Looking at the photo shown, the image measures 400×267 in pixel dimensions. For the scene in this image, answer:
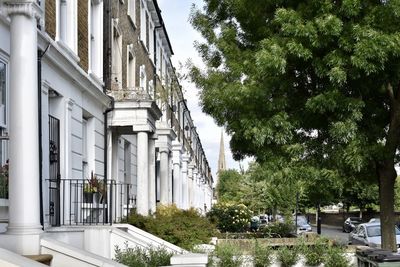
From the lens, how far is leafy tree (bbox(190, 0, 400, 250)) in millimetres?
12695

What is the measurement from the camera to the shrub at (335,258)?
15.4 m

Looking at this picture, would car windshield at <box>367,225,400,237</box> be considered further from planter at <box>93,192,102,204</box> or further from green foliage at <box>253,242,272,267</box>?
planter at <box>93,192,102,204</box>

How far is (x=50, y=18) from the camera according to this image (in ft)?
42.2

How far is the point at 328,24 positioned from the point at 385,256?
4.83 meters

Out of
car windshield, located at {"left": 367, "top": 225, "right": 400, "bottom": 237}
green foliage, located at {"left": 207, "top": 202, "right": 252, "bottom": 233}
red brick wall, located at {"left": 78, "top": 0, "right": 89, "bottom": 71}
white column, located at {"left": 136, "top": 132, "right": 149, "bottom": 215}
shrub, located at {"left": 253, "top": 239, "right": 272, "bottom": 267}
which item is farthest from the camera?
green foliage, located at {"left": 207, "top": 202, "right": 252, "bottom": 233}

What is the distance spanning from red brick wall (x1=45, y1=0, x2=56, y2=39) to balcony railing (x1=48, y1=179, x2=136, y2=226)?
2.87m

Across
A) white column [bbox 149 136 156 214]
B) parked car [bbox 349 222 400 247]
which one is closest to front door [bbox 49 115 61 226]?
white column [bbox 149 136 156 214]

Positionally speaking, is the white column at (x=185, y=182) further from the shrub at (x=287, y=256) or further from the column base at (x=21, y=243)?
the column base at (x=21, y=243)

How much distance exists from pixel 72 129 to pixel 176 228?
449 centimetres

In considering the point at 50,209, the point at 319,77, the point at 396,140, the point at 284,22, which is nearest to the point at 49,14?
the point at 50,209

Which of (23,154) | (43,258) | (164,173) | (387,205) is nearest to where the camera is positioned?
(23,154)

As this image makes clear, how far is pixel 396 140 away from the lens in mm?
13781

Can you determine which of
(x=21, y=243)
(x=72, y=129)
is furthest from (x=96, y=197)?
(x=21, y=243)

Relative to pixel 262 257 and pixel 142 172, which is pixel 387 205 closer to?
pixel 262 257
